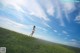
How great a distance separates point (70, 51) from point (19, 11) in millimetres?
1523

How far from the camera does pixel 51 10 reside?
518 centimetres

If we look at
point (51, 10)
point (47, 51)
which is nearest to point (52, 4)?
point (51, 10)

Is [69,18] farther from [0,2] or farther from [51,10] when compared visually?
[0,2]

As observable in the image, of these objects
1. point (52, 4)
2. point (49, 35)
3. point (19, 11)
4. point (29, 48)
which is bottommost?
point (29, 48)

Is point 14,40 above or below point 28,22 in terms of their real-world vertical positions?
below

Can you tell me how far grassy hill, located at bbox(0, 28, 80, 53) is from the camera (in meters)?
4.89

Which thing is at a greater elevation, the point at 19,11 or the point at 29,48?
the point at 19,11

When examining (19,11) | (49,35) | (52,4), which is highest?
(52,4)

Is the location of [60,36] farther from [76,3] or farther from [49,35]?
[76,3]

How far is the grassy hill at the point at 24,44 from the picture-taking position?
16.0ft

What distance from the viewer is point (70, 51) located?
17.0 ft

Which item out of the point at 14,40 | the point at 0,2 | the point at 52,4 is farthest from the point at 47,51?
the point at 0,2

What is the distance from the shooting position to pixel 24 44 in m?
4.96

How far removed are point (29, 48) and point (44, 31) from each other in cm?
54
